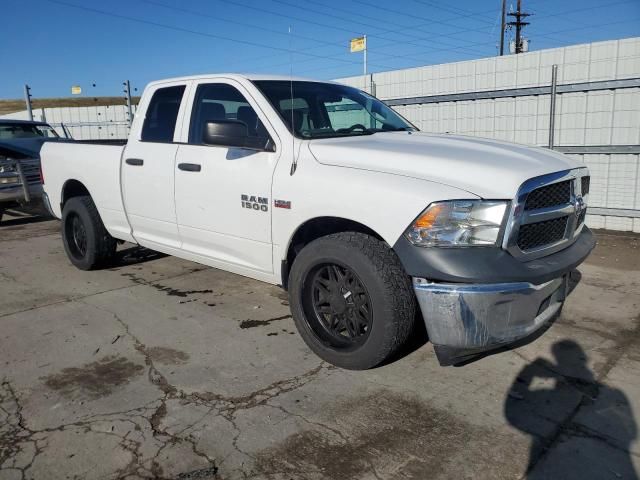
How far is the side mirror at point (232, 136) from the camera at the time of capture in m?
3.61

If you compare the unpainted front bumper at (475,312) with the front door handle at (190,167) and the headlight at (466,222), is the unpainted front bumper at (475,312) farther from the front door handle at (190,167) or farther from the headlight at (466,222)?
the front door handle at (190,167)

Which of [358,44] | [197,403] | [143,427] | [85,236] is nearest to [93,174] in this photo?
[85,236]

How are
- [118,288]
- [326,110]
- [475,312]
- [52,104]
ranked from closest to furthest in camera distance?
[475,312] → [326,110] → [118,288] → [52,104]

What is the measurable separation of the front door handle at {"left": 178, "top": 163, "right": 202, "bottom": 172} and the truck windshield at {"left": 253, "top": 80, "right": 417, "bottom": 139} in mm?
801

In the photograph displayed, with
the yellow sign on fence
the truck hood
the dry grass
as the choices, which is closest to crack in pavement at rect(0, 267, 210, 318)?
the truck hood

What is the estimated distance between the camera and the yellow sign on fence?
12891 millimetres

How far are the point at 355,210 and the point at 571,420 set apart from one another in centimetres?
167

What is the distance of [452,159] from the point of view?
3098mm

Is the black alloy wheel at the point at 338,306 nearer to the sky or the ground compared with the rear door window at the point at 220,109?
nearer to the ground

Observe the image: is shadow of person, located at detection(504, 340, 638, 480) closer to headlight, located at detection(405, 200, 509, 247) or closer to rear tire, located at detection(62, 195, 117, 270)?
headlight, located at detection(405, 200, 509, 247)

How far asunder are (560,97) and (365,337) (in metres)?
6.29

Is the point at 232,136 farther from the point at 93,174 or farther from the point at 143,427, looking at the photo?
the point at 93,174

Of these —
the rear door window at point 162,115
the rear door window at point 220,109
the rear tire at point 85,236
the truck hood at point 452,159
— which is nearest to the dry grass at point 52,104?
the rear tire at point 85,236

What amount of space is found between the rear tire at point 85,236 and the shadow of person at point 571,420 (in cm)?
442
